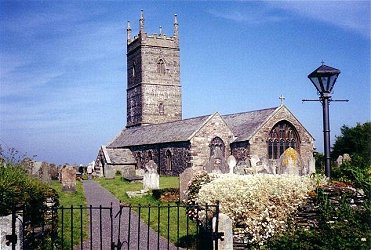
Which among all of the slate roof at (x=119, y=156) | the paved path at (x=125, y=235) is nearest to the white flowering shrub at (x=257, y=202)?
the paved path at (x=125, y=235)

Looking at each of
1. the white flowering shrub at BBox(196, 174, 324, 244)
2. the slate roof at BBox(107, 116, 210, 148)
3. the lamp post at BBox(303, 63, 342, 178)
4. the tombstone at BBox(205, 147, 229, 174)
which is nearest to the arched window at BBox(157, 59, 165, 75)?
the slate roof at BBox(107, 116, 210, 148)

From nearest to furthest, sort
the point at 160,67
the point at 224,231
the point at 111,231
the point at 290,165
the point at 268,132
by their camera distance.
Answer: the point at 224,231 < the point at 111,231 < the point at 290,165 < the point at 268,132 < the point at 160,67

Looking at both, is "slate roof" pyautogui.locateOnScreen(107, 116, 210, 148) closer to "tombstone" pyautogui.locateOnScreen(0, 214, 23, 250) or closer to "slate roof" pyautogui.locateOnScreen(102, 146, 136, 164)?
"slate roof" pyautogui.locateOnScreen(102, 146, 136, 164)

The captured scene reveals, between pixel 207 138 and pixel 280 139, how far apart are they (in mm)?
5950

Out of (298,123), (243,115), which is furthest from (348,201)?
(243,115)

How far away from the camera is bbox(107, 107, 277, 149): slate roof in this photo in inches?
1478

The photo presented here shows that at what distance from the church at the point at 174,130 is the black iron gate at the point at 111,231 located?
13.4 meters

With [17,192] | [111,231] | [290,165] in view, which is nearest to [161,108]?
[290,165]

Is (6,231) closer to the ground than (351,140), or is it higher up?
closer to the ground

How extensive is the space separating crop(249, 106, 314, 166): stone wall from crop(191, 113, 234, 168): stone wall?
8.26 feet

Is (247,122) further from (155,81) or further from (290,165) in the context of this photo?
(155,81)

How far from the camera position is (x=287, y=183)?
33.6 feet

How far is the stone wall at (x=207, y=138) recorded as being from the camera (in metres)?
36.8

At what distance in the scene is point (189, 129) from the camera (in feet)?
127
